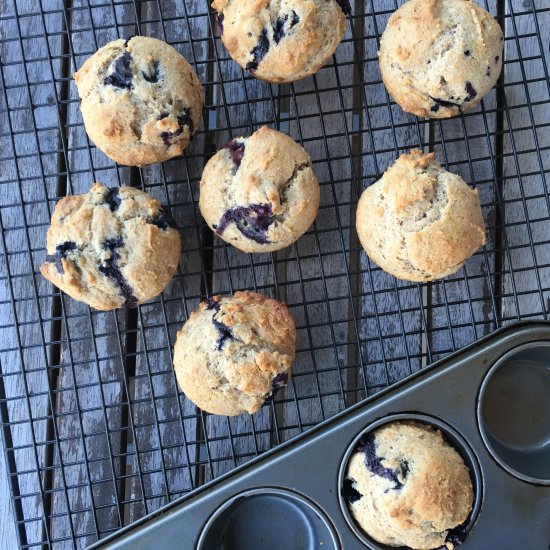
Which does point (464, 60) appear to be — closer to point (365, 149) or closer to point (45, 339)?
point (365, 149)

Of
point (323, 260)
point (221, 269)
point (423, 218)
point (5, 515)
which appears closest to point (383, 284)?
point (323, 260)

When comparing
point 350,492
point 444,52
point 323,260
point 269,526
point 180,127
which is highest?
point 444,52

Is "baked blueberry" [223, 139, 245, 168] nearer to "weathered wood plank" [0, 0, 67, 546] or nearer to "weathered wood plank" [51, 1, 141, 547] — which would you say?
"weathered wood plank" [51, 1, 141, 547]

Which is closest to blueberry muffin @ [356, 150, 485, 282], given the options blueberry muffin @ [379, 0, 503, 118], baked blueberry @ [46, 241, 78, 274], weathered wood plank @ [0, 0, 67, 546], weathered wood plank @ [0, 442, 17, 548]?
blueberry muffin @ [379, 0, 503, 118]

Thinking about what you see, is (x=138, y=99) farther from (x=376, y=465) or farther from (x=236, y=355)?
(x=376, y=465)

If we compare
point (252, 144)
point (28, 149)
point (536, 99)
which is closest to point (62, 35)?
point (28, 149)

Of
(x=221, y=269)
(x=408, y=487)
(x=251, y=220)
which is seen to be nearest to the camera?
(x=408, y=487)

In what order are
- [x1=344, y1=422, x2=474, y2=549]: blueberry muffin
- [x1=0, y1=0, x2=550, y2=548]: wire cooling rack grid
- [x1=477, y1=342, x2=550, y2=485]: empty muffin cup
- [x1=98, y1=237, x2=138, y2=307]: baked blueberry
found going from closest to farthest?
[x1=344, y1=422, x2=474, y2=549]: blueberry muffin < [x1=98, y1=237, x2=138, y2=307]: baked blueberry < [x1=477, y1=342, x2=550, y2=485]: empty muffin cup < [x1=0, y1=0, x2=550, y2=548]: wire cooling rack grid

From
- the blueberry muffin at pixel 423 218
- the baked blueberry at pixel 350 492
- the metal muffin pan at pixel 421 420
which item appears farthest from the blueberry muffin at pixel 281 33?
the baked blueberry at pixel 350 492
